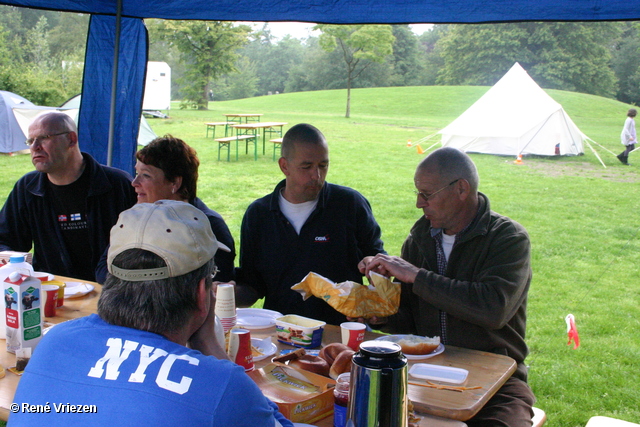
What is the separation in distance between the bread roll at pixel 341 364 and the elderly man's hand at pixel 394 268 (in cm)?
76

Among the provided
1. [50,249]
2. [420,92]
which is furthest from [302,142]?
[420,92]

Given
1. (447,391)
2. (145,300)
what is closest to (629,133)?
(447,391)

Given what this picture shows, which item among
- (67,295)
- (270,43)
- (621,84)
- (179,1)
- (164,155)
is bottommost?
(67,295)

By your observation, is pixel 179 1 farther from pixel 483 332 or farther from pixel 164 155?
pixel 483 332

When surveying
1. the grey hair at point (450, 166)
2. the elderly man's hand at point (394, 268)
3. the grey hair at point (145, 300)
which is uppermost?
the grey hair at point (450, 166)

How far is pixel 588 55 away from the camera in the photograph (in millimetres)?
37688

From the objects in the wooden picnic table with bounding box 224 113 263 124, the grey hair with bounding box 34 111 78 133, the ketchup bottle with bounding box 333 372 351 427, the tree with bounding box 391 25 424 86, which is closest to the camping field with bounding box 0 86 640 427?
the wooden picnic table with bounding box 224 113 263 124

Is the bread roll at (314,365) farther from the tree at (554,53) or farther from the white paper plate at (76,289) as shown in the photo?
the tree at (554,53)

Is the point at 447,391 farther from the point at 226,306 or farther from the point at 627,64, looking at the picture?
the point at 627,64

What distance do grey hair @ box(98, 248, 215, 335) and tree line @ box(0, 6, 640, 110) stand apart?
11.3 metres

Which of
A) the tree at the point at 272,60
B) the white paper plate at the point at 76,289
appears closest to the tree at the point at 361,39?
the white paper plate at the point at 76,289

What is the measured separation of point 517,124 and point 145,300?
53.9 ft

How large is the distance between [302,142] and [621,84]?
41.0m

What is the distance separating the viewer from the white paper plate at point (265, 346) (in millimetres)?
2361
